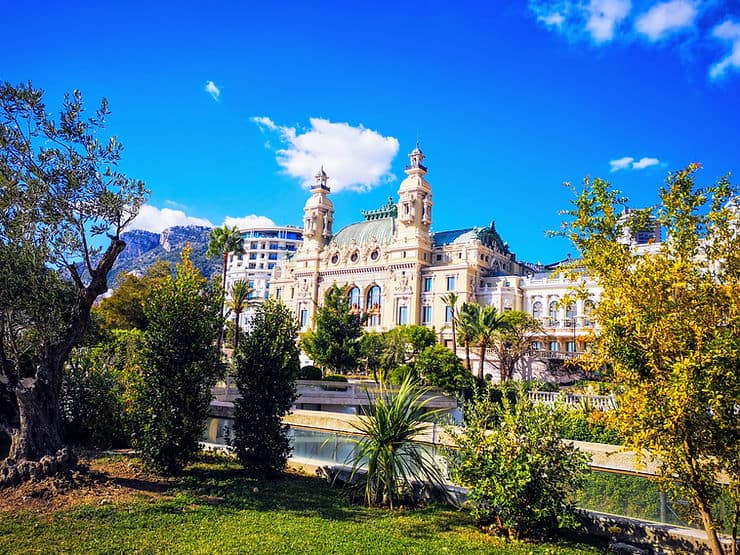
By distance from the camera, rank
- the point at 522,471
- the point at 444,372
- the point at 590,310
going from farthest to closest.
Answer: the point at 444,372 < the point at 590,310 < the point at 522,471

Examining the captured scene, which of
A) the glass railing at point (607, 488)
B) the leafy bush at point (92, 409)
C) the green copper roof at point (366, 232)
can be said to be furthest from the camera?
the green copper roof at point (366, 232)

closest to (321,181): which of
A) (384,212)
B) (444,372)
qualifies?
(384,212)

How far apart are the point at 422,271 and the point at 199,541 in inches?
2260

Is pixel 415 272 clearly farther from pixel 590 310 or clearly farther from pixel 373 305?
pixel 590 310

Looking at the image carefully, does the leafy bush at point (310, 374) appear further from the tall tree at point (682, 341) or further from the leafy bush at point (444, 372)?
the tall tree at point (682, 341)

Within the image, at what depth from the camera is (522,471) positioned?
29.5 feet

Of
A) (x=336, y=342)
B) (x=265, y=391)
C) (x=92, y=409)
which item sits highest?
(x=336, y=342)

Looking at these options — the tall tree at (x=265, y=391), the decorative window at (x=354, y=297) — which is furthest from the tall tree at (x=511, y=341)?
the tall tree at (x=265, y=391)

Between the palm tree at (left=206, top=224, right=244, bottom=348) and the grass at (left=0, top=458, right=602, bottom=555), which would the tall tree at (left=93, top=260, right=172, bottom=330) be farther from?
the grass at (left=0, top=458, right=602, bottom=555)

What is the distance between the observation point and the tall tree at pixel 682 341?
741cm

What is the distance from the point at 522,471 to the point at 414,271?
55508 millimetres

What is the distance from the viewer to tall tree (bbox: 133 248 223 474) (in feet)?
39.6

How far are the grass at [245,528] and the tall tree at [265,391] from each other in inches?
58.7

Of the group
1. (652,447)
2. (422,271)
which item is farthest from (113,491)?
(422,271)
